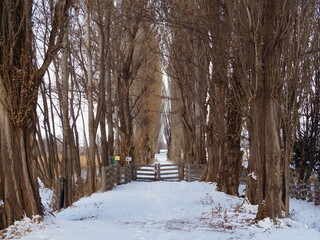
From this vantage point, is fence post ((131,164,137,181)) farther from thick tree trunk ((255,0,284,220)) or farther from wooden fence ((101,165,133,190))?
thick tree trunk ((255,0,284,220))

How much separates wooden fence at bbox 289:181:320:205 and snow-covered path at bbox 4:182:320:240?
262 cm

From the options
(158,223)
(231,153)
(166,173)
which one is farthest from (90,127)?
(158,223)

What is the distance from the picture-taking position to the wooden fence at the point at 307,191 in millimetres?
16578

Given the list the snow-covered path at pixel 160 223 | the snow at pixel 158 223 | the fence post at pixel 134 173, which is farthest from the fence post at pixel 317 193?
the fence post at pixel 134 173

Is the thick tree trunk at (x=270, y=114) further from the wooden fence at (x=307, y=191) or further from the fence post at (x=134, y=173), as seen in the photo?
the fence post at (x=134, y=173)

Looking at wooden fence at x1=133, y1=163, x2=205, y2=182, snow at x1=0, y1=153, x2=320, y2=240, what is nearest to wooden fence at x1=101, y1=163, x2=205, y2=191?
wooden fence at x1=133, y1=163, x2=205, y2=182

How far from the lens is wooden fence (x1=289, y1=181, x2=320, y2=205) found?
16.6 metres

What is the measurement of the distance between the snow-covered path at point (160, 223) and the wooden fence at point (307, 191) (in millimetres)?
2621

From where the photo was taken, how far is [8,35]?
8.04m

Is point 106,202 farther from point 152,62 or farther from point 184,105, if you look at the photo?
point 152,62

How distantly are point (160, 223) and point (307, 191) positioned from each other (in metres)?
10.7

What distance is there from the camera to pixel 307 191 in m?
17.5

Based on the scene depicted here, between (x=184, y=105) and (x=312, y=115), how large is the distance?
7749 millimetres

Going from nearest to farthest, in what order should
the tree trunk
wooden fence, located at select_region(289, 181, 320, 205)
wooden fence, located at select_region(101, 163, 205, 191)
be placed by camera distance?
1. the tree trunk
2. wooden fence, located at select_region(289, 181, 320, 205)
3. wooden fence, located at select_region(101, 163, 205, 191)
